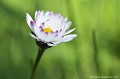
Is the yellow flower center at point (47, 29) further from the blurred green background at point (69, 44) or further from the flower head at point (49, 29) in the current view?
the blurred green background at point (69, 44)

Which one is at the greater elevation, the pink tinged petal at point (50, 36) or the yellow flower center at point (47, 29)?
the yellow flower center at point (47, 29)

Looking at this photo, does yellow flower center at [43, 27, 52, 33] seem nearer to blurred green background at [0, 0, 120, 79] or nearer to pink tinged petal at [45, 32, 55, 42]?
pink tinged petal at [45, 32, 55, 42]

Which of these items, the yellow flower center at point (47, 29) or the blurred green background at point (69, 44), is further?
the blurred green background at point (69, 44)

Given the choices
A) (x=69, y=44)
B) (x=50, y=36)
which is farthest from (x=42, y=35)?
(x=69, y=44)

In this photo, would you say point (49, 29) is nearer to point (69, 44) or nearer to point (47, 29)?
point (47, 29)

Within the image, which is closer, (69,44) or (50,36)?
(50,36)

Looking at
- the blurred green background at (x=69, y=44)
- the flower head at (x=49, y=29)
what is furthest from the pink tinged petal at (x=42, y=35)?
the blurred green background at (x=69, y=44)
